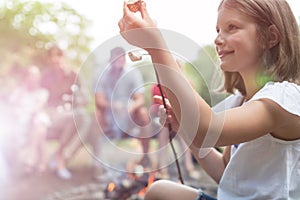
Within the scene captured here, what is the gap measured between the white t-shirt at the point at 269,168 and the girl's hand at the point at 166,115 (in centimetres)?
10

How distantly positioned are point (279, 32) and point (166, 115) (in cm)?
19

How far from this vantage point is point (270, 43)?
674mm

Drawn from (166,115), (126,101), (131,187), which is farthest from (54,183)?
(166,115)

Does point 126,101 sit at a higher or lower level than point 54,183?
higher

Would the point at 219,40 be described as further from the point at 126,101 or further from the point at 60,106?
the point at 60,106

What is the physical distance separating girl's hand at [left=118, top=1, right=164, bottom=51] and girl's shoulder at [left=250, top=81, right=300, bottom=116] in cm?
15

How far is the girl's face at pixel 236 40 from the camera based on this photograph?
2.13 feet

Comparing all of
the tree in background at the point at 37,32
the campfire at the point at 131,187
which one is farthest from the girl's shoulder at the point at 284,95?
the tree in background at the point at 37,32

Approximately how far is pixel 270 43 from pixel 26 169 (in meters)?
2.16

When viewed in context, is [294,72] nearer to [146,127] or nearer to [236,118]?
[236,118]

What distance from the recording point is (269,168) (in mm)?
646

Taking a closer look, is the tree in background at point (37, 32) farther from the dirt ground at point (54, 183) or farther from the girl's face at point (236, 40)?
the girl's face at point (236, 40)

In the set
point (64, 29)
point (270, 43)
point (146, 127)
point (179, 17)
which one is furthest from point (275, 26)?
point (64, 29)

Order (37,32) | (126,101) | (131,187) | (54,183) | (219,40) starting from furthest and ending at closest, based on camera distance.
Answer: (37,32), (54,183), (131,187), (126,101), (219,40)
